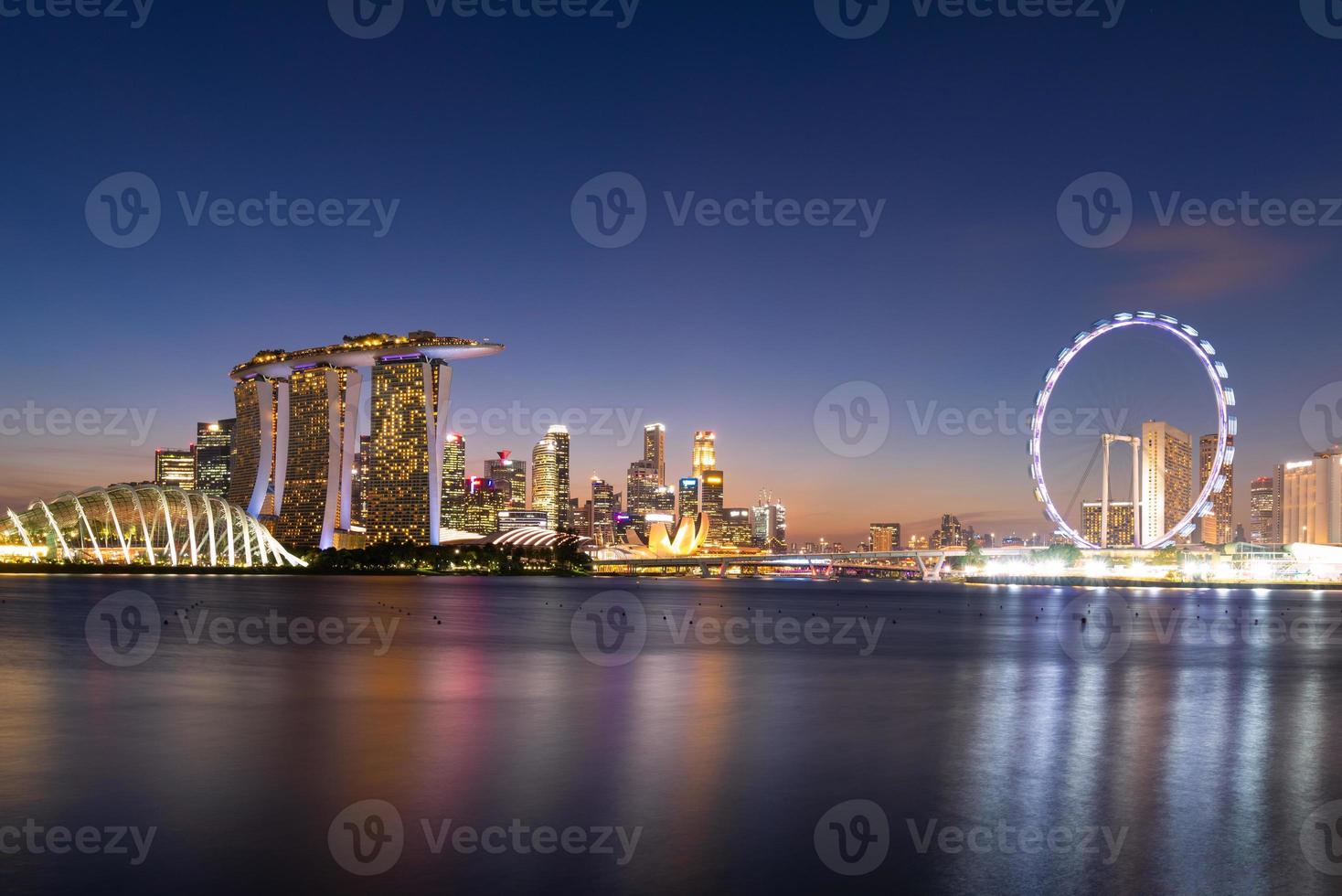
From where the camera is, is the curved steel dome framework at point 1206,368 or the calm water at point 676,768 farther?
the curved steel dome framework at point 1206,368

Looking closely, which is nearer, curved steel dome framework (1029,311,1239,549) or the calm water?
the calm water

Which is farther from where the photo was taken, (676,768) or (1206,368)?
(1206,368)

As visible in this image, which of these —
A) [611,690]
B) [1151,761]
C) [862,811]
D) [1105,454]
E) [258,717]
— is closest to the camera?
[862,811]

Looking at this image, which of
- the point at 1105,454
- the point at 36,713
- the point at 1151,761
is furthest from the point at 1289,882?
the point at 1105,454

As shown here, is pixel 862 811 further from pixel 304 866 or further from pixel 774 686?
pixel 774 686
